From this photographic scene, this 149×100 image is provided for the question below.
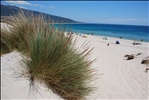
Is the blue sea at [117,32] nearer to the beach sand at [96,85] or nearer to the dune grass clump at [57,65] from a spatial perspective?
the dune grass clump at [57,65]

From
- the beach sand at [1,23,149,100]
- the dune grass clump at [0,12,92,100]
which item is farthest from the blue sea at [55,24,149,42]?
the beach sand at [1,23,149,100]

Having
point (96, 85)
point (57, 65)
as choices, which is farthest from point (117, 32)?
point (57, 65)

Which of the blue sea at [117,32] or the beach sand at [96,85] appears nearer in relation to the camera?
the beach sand at [96,85]

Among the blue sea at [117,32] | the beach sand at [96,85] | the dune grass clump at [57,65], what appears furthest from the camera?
the blue sea at [117,32]

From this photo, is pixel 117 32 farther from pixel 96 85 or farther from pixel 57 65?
pixel 57 65

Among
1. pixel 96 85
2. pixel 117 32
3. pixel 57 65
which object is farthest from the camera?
pixel 117 32

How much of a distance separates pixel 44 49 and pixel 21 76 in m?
0.57

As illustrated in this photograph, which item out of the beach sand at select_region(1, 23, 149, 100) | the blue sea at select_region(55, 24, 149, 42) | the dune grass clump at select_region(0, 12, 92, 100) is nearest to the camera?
the beach sand at select_region(1, 23, 149, 100)

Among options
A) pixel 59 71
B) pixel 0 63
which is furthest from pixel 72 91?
pixel 0 63

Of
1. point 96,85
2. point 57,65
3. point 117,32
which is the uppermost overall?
point 57,65

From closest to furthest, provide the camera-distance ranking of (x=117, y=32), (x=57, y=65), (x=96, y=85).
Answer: (x=57, y=65), (x=96, y=85), (x=117, y=32)

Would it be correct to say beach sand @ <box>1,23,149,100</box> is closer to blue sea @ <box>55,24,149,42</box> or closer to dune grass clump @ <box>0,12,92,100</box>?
dune grass clump @ <box>0,12,92,100</box>

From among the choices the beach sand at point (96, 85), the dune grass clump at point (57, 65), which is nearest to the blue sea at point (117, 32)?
the dune grass clump at point (57, 65)

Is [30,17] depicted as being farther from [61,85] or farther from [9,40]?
[61,85]
